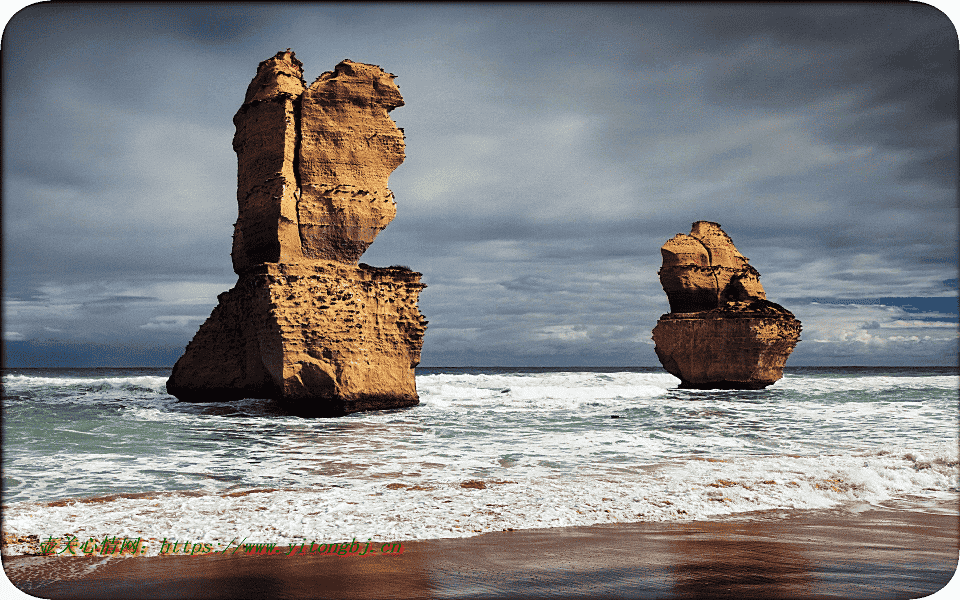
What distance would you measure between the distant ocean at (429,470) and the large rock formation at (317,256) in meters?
1.19

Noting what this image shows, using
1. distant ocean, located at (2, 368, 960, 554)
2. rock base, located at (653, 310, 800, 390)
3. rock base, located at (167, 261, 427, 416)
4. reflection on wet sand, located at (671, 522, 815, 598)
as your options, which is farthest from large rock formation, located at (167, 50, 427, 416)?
rock base, located at (653, 310, 800, 390)

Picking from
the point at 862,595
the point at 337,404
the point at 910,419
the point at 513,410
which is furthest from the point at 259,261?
the point at 910,419

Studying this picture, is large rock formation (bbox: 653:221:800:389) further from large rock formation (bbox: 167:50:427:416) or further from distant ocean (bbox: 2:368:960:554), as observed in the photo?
large rock formation (bbox: 167:50:427:416)

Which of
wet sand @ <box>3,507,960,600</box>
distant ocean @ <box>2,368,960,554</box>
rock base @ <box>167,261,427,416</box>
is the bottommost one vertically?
distant ocean @ <box>2,368,960,554</box>

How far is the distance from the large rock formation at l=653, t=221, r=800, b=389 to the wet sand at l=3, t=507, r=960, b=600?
65.4 feet

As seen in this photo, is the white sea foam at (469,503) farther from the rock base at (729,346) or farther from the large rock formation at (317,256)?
the rock base at (729,346)

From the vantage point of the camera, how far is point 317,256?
15242 mm

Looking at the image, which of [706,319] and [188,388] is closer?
[188,388]

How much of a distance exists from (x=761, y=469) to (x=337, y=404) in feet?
32.3

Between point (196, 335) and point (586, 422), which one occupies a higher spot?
point (196, 335)

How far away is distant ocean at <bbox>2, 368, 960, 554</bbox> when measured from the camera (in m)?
5.14

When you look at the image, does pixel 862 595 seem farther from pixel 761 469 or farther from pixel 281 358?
pixel 281 358

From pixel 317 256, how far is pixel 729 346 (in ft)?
55.5

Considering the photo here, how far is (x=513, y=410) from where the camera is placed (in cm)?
1627
